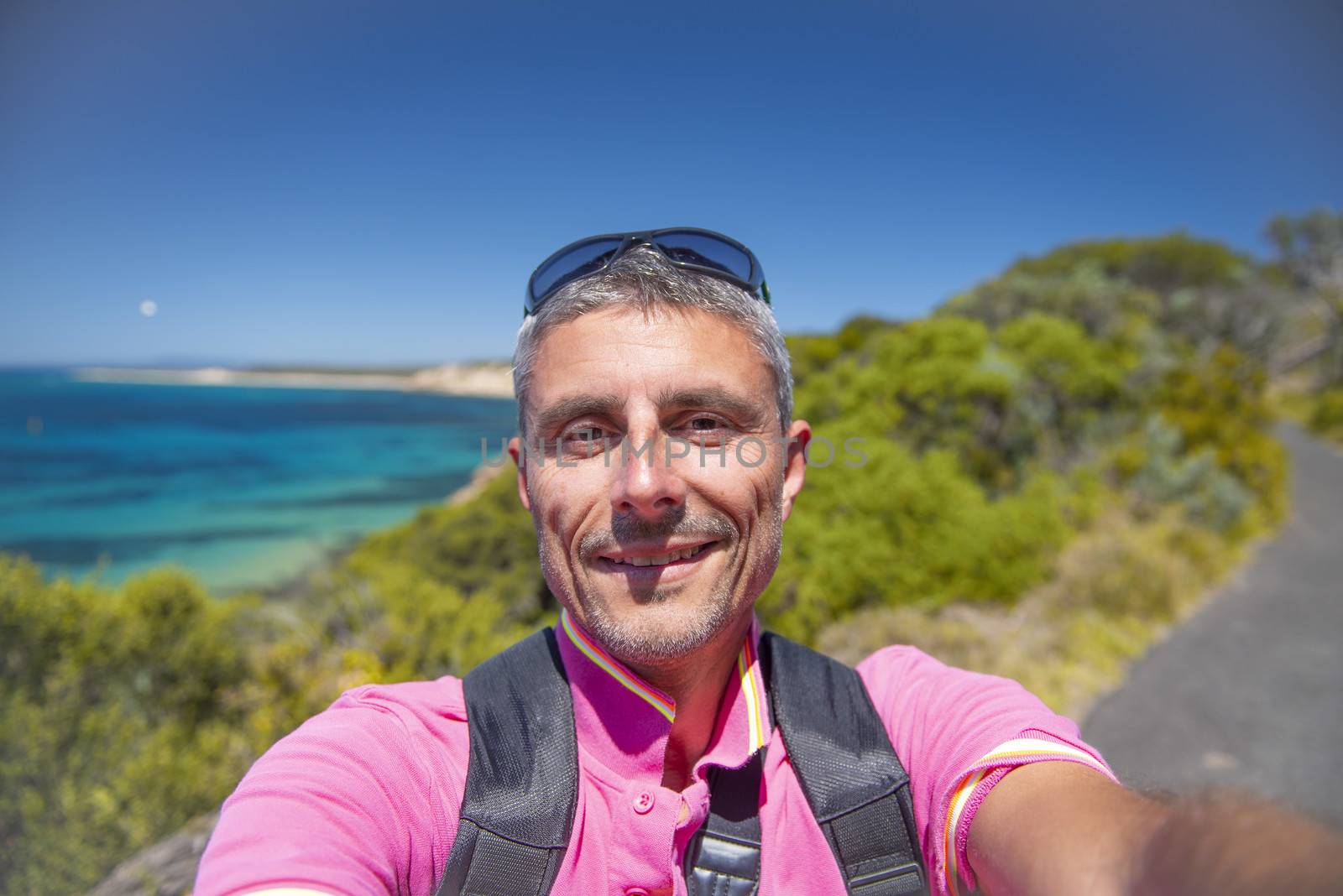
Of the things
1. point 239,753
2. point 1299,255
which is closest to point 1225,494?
point 239,753

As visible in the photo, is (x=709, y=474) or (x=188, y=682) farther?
(x=188, y=682)

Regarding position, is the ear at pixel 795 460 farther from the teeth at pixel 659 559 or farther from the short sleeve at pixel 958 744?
the short sleeve at pixel 958 744

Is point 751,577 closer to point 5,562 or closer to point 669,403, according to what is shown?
point 669,403

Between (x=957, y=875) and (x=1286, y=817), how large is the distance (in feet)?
1.92

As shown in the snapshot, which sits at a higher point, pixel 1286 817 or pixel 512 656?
pixel 1286 817

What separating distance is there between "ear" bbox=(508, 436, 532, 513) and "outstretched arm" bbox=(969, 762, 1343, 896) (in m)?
1.13

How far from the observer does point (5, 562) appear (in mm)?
4855

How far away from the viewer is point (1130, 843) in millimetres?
917

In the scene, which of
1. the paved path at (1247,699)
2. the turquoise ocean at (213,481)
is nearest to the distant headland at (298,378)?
the turquoise ocean at (213,481)

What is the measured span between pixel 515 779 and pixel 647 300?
1009mm

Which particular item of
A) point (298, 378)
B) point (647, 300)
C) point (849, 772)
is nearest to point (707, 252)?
point (647, 300)

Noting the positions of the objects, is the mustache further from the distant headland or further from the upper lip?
the distant headland

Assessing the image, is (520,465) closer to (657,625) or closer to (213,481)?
(657,625)

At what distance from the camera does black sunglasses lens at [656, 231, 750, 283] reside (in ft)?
5.22
